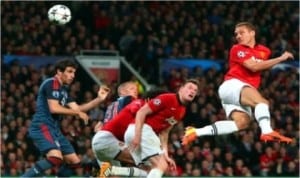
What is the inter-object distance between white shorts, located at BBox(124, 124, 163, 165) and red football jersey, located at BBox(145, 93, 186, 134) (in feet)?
0.34

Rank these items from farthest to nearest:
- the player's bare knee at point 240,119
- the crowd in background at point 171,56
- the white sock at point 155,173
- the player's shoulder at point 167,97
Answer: the crowd in background at point 171,56 → the player's bare knee at point 240,119 → the player's shoulder at point 167,97 → the white sock at point 155,173

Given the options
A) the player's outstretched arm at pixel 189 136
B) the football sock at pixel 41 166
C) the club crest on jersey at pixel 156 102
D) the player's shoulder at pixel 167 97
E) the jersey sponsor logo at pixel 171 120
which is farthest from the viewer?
the football sock at pixel 41 166

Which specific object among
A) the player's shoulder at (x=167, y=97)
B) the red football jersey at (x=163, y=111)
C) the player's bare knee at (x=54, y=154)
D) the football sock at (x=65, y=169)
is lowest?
the football sock at (x=65, y=169)

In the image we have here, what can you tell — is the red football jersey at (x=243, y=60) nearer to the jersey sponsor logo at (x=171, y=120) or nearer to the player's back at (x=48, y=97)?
the jersey sponsor logo at (x=171, y=120)

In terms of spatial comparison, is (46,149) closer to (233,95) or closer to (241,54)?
(233,95)

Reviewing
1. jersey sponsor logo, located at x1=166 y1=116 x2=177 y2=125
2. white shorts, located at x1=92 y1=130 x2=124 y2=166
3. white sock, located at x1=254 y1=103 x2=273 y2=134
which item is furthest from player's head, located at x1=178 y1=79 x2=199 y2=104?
white shorts, located at x1=92 y1=130 x2=124 y2=166

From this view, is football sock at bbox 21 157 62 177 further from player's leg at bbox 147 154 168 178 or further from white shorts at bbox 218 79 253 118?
white shorts at bbox 218 79 253 118

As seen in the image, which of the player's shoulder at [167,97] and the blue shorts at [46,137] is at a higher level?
the player's shoulder at [167,97]

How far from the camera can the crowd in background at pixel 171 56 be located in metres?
20.3

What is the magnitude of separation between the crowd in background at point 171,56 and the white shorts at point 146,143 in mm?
4977

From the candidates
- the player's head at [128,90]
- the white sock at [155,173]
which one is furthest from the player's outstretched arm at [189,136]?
the player's head at [128,90]

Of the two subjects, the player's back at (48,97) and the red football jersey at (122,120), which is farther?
the player's back at (48,97)

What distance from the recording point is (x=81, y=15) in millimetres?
24562

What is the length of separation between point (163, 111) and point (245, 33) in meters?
1.58
